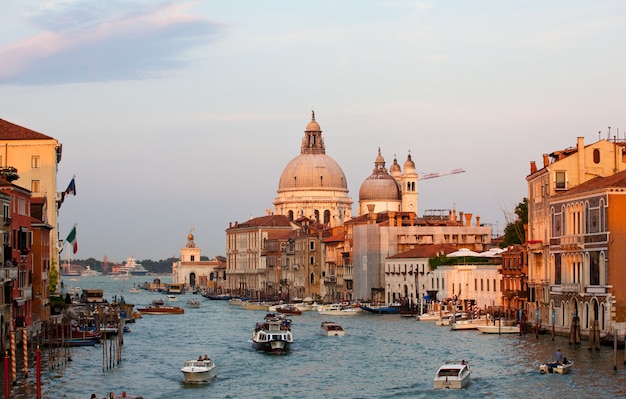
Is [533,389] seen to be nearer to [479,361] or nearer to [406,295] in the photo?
[479,361]

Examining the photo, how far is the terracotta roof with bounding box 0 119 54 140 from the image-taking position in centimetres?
5684

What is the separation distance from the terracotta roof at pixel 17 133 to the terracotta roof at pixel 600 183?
21807mm

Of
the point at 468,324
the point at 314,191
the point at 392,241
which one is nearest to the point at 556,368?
the point at 468,324

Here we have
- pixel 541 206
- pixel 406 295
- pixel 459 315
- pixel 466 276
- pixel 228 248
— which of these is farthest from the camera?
pixel 228 248

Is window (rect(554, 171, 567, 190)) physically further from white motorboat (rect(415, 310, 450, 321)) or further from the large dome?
the large dome

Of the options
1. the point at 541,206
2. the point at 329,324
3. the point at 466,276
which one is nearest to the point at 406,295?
the point at 466,276

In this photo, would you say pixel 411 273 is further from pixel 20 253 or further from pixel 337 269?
pixel 20 253

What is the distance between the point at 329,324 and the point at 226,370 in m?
17.2

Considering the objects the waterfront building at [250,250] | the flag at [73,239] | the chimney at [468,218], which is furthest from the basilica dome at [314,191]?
the flag at [73,239]

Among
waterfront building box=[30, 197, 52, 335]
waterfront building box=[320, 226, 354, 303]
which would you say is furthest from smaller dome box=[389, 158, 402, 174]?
waterfront building box=[30, 197, 52, 335]

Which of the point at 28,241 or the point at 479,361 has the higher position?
the point at 28,241

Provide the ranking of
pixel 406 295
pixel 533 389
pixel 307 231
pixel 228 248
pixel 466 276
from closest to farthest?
pixel 533 389 → pixel 466 276 → pixel 406 295 → pixel 307 231 → pixel 228 248

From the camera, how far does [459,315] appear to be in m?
66.1

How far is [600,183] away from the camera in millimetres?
45625
